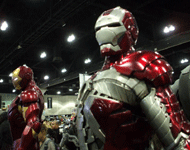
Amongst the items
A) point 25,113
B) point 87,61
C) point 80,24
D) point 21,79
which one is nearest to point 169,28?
point 80,24

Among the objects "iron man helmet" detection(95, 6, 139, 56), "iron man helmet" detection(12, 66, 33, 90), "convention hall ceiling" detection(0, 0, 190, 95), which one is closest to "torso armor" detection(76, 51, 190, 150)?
"iron man helmet" detection(95, 6, 139, 56)

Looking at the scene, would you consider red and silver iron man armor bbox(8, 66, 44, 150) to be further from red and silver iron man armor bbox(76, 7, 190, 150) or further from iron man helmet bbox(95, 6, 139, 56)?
iron man helmet bbox(95, 6, 139, 56)

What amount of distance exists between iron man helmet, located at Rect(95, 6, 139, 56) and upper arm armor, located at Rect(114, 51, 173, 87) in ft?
0.77

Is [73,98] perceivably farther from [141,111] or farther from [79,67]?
[141,111]

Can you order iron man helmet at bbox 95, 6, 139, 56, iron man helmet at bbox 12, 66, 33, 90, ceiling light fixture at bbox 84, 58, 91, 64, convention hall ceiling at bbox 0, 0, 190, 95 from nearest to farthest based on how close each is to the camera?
1. iron man helmet at bbox 95, 6, 139, 56
2. iron man helmet at bbox 12, 66, 33, 90
3. convention hall ceiling at bbox 0, 0, 190, 95
4. ceiling light fixture at bbox 84, 58, 91, 64

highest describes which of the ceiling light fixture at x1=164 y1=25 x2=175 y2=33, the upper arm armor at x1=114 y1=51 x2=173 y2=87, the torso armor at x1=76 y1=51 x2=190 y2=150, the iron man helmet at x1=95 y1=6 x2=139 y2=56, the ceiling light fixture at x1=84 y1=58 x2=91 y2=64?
the ceiling light fixture at x1=84 y1=58 x2=91 y2=64

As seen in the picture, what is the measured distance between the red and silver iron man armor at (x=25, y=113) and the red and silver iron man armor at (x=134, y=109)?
1.07 meters

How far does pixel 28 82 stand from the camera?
2740 mm

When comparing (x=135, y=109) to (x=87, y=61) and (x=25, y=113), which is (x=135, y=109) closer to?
(x=25, y=113)

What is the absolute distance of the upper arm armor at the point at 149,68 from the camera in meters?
1.26

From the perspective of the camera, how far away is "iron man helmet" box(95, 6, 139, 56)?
155 cm

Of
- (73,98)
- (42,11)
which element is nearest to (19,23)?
(42,11)

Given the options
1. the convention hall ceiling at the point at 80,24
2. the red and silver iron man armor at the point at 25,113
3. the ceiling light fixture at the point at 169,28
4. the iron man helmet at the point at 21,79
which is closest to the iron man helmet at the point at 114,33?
the red and silver iron man armor at the point at 25,113

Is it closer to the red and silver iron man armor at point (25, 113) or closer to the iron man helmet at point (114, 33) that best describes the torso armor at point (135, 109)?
the iron man helmet at point (114, 33)
